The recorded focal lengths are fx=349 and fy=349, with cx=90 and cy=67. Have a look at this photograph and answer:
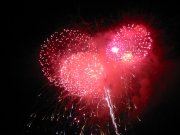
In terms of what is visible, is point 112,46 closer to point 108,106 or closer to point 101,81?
point 101,81

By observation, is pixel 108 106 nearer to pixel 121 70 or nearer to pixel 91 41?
pixel 121 70

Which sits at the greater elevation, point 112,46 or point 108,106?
point 112,46

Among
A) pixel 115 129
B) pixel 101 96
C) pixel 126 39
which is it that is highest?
pixel 126 39

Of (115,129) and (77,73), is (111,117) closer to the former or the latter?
(115,129)

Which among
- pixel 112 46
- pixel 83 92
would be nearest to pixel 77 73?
pixel 83 92

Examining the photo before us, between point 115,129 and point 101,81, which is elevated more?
point 101,81

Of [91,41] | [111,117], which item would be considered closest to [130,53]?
[91,41]

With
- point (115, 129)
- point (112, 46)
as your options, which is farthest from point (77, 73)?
point (115, 129)

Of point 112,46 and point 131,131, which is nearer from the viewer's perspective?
point 112,46

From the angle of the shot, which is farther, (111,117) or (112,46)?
(111,117)
